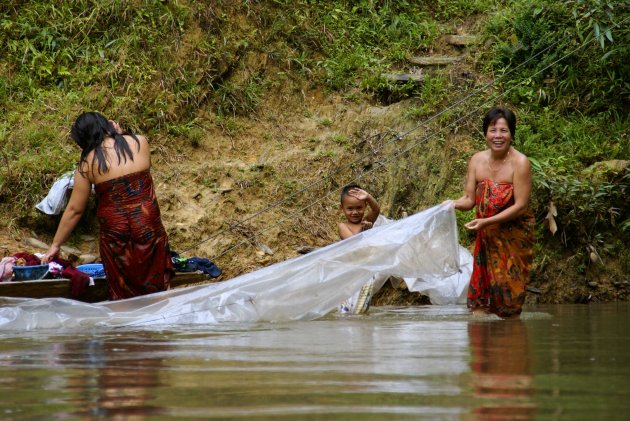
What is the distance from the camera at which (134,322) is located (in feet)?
20.6

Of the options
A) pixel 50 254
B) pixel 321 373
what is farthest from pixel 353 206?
pixel 321 373

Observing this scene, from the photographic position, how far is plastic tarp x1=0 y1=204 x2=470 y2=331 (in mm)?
6297

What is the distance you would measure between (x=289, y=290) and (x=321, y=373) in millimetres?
2899

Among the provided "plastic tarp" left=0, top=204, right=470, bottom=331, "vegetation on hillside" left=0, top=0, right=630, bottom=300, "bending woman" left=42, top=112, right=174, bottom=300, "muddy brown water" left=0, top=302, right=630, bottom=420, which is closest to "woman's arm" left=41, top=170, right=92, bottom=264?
"bending woman" left=42, top=112, right=174, bottom=300

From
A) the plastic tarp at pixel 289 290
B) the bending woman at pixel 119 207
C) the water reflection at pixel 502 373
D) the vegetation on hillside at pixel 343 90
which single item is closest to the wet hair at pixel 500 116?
the plastic tarp at pixel 289 290

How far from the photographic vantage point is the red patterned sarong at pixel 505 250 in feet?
22.3

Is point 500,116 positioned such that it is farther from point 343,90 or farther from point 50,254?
point 343,90

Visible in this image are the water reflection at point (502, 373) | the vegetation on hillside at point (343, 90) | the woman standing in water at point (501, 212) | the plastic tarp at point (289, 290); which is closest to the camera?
the water reflection at point (502, 373)

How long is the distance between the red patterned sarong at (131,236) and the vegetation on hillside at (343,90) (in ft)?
9.02

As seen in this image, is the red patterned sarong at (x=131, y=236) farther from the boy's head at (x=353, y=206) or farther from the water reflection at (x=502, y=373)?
the water reflection at (x=502, y=373)

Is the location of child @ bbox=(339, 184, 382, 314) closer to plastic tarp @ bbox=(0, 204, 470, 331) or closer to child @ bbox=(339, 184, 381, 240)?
child @ bbox=(339, 184, 381, 240)

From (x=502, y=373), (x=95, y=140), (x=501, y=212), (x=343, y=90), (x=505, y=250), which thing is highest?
(x=343, y=90)

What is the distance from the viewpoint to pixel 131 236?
6664mm

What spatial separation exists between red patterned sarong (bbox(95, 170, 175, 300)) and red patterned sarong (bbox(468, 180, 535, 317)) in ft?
7.01
